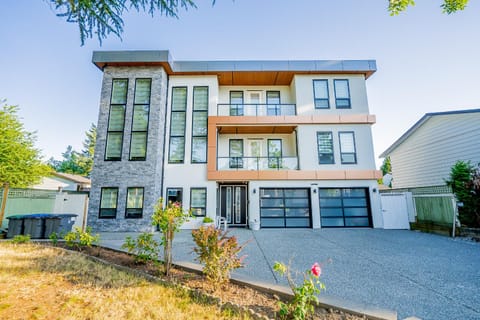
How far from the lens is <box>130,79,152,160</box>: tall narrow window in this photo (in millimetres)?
11102

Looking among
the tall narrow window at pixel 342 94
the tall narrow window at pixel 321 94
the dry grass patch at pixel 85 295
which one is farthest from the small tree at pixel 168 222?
the tall narrow window at pixel 342 94

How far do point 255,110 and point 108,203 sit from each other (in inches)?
369

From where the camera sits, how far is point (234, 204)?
12.9 metres

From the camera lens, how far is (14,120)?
12188 millimetres

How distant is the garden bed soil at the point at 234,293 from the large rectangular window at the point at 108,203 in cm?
663

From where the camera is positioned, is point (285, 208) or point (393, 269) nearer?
point (393, 269)

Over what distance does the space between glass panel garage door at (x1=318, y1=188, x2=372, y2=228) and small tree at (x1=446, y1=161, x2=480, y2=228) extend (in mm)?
3539

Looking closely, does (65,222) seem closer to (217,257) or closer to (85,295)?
(85,295)

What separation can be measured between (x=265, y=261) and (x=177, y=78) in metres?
11.3

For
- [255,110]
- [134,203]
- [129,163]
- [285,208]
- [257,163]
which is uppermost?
[255,110]

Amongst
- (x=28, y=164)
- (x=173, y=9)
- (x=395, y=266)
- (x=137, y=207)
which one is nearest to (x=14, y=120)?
(x=28, y=164)

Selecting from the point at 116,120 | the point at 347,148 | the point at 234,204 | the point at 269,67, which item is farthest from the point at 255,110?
the point at 116,120

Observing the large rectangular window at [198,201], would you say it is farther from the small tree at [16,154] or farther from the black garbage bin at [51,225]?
the small tree at [16,154]

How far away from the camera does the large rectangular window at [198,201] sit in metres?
11.2
